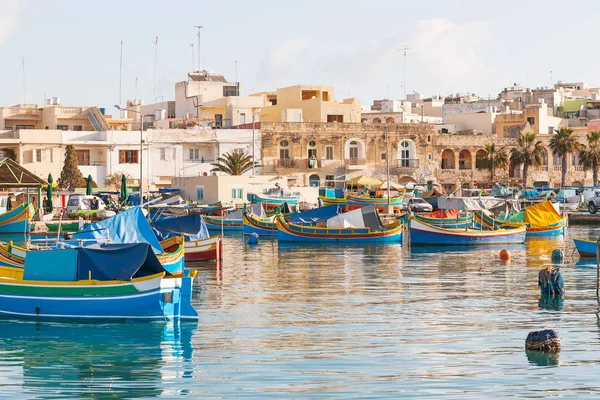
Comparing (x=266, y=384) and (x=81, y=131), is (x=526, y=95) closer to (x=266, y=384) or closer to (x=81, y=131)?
(x=81, y=131)

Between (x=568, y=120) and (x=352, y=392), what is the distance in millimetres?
88612

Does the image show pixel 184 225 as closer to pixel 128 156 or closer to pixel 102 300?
pixel 102 300

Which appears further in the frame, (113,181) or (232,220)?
(113,181)

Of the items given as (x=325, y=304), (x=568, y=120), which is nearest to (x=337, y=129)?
(x=568, y=120)

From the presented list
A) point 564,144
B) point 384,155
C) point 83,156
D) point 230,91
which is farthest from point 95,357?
point 230,91

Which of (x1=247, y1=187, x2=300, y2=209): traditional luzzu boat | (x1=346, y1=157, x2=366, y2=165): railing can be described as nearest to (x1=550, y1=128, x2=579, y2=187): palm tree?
(x1=346, y1=157, x2=366, y2=165): railing

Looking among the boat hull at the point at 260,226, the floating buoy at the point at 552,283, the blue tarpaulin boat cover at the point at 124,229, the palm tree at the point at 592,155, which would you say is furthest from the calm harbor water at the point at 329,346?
the palm tree at the point at 592,155

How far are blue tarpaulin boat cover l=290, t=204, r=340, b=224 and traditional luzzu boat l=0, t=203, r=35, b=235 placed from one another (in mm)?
13969

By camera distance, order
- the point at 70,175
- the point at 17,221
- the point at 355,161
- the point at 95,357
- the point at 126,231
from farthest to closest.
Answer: the point at 355,161 < the point at 70,175 < the point at 17,221 < the point at 126,231 < the point at 95,357

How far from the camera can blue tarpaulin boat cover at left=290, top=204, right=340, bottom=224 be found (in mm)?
54875

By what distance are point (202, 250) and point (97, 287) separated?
17053 mm

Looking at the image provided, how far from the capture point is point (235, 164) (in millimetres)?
78625

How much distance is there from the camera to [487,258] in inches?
1772

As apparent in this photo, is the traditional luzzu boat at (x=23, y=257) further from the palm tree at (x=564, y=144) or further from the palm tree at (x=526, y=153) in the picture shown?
the palm tree at (x=564, y=144)
